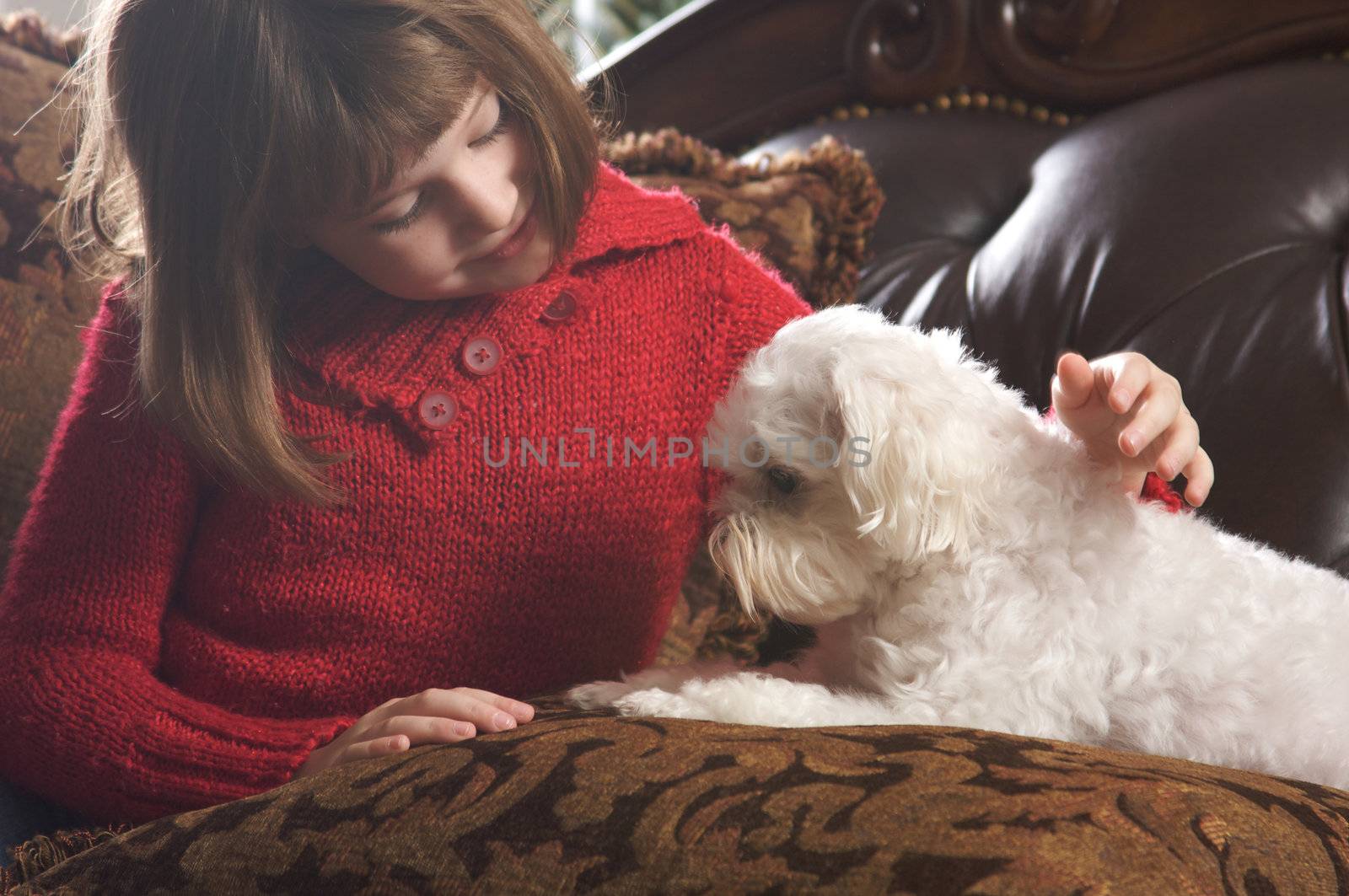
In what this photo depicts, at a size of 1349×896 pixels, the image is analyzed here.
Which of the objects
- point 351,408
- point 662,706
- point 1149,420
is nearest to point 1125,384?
point 1149,420

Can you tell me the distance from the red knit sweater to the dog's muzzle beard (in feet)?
0.91

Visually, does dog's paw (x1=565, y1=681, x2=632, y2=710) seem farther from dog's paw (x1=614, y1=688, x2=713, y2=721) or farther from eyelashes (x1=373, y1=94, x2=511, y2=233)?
eyelashes (x1=373, y1=94, x2=511, y2=233)

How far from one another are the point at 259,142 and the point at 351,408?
269mm

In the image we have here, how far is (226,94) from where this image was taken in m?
0.92

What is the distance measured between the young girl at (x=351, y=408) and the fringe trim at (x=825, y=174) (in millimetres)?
303

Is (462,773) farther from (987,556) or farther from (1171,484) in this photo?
(1171,484)

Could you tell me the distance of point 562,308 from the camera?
3.66 feet

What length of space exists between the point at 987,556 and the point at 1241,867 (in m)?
0.31

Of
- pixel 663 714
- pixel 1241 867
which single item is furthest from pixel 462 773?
pixel 1241 867

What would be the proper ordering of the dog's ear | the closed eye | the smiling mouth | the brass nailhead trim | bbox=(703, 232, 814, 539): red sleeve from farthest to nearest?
the brass nailhead trim, bbox=(703, 232, 814, 539): red sleeve, the smiling mouth, the closed eye, the dog's ear

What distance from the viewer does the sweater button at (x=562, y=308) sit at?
111 cm

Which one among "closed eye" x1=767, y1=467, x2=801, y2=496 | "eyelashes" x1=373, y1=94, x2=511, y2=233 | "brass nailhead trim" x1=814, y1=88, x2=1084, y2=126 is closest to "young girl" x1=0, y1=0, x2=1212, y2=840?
"eyelashes" x1=373, y1=94, x2=511, y2=233

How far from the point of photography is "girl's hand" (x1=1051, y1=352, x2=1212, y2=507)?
33.0 inches

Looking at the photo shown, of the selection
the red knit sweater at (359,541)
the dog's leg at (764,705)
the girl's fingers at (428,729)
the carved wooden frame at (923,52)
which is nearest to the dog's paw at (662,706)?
the dog's leg at (764,705)
